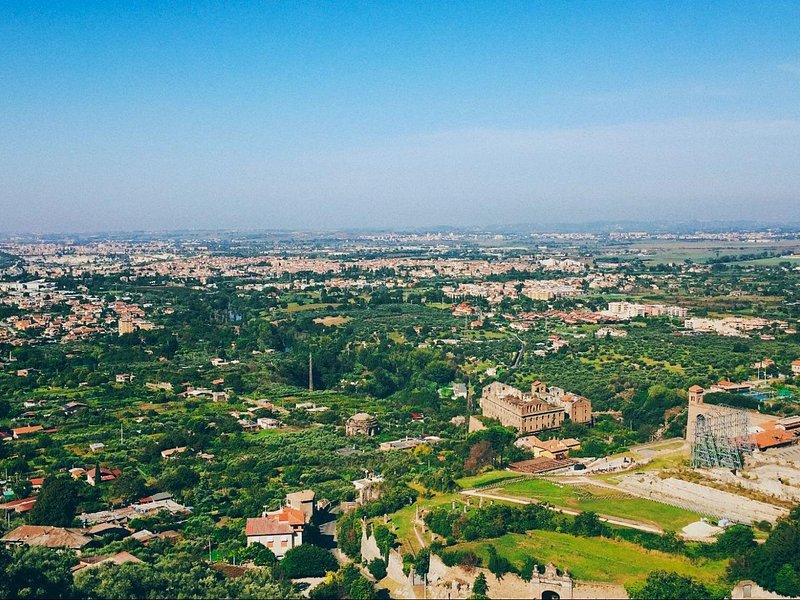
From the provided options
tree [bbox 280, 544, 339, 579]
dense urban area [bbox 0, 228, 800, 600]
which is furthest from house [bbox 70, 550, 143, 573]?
tree [bbox 280, 544, 339, 579]

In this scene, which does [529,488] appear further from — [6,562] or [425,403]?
[425,403]

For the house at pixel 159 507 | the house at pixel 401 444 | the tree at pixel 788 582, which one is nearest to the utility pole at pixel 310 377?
the house at pixel 401 444

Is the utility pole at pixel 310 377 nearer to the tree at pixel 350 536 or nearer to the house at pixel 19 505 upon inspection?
the house at pixel 19 505

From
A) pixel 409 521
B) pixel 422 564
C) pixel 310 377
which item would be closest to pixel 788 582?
pixel 422 564

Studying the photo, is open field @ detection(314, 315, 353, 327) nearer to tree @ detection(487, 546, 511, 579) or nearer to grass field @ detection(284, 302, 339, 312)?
grass field @ detection(284, 302, 339, 312)

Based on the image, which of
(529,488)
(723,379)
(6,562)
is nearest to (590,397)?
(723,379)

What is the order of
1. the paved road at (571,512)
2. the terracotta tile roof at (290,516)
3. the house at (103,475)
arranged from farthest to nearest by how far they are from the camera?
1. the house at (103,475)
2. the terracotta tile roof at (290,516)
3. the paved road at (571,512)
